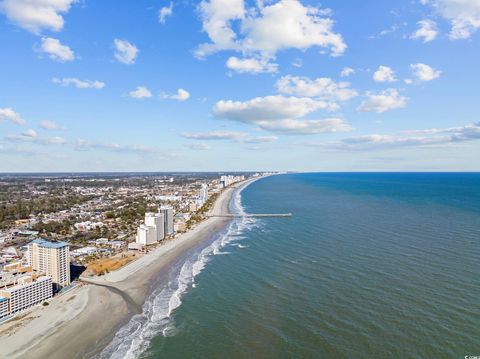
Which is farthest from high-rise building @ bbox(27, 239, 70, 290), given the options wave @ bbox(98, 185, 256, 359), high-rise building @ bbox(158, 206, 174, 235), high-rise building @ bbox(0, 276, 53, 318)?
high-rise building @ bbox(158, 206, 174, 235)

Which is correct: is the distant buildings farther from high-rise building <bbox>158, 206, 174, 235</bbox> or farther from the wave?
the wave

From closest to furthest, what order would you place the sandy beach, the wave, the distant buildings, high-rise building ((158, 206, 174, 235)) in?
the wave
the sandy beach
the distant buildings
high-rise building ((158, 206, 174, 235))

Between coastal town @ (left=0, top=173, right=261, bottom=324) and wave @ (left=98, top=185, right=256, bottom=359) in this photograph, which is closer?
wave @ (left=98, top=185, right=256, bottom=359)

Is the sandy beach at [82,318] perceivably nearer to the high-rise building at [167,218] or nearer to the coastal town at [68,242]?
the coastal town at [68,242]

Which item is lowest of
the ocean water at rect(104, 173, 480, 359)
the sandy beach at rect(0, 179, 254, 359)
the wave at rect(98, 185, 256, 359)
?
the sandy beach at rect(0, 179, 254, 359)

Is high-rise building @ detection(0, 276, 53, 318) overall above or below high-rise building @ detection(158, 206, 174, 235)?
below

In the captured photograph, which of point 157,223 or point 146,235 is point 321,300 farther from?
point 157,223
